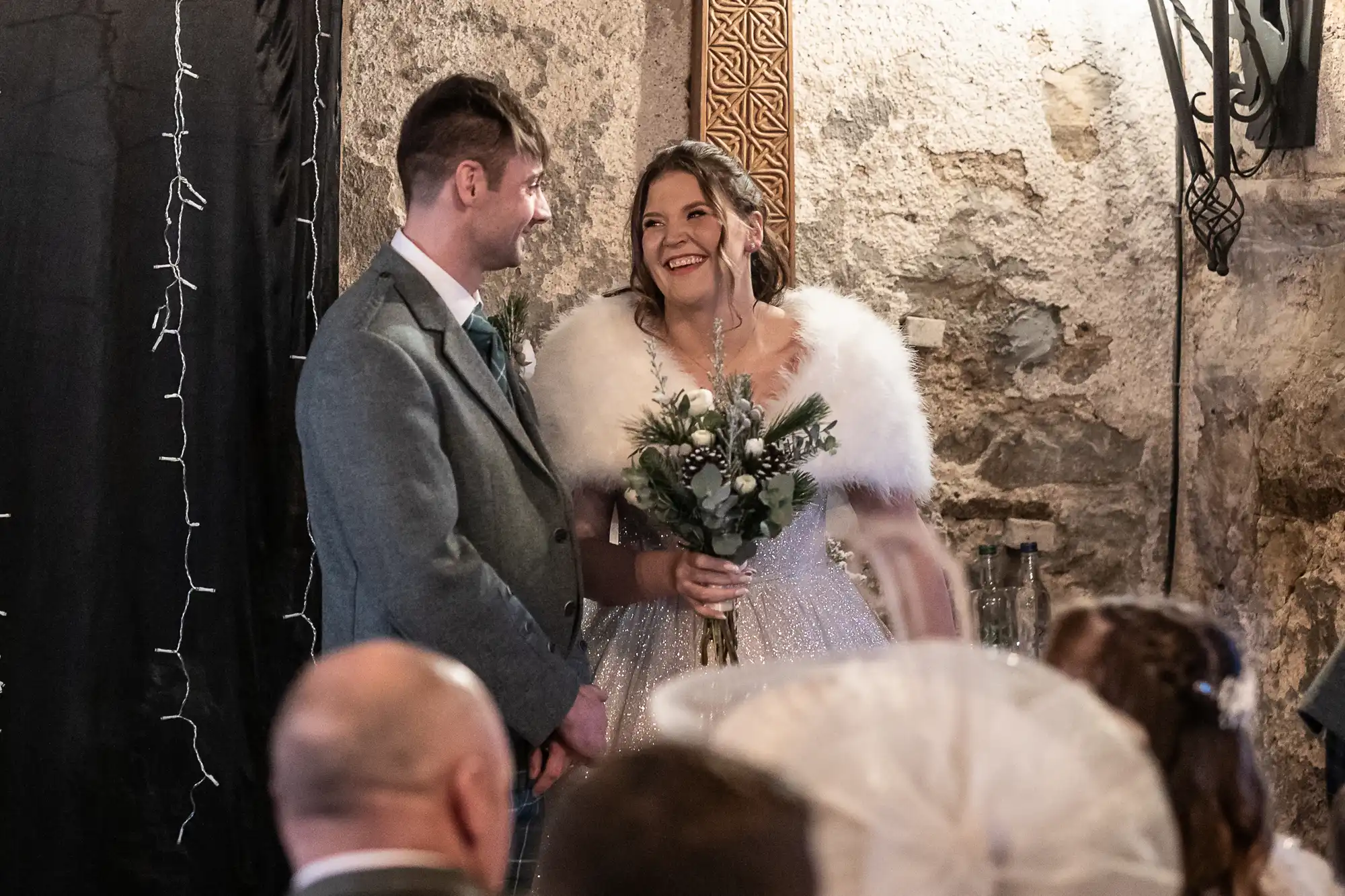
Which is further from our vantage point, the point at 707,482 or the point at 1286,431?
the point at 1286,431

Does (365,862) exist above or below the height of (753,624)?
above

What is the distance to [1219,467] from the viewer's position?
347 cm

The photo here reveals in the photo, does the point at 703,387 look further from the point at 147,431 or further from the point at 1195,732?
the point at 1195,732

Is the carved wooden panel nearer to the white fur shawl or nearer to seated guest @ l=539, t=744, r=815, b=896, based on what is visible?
the white fur shawl

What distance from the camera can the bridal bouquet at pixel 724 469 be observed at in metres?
2.36

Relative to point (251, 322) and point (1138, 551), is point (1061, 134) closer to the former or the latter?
point (1138, 551)

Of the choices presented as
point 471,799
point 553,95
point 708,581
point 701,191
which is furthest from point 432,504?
point 553,95

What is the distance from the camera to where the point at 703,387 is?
110 inches

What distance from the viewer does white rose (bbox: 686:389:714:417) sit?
94.1 inches

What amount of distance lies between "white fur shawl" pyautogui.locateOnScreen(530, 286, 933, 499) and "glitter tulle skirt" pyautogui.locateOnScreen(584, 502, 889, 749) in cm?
13

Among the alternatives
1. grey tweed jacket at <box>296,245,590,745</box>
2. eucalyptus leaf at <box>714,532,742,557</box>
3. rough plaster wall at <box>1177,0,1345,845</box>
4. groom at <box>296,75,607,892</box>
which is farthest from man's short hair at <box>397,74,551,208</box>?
rough plaster wall at <box>1177,0,1345,845</box>

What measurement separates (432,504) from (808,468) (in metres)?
0.87

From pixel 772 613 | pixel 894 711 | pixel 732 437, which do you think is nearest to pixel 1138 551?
pixel 772 613

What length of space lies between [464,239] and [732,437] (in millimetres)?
562
